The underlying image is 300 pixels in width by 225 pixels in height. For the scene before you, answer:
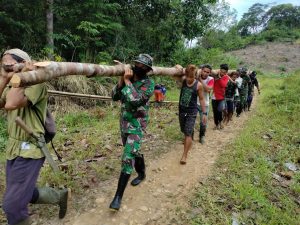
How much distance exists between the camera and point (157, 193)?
4.96 meters

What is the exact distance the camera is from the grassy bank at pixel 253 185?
14.8 feet

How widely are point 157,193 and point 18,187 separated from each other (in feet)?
7.88

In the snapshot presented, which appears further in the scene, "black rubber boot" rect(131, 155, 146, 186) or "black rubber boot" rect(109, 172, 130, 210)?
"black rubber boot" rect(131, 155, 146, 186)

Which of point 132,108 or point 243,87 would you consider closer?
point 132,108

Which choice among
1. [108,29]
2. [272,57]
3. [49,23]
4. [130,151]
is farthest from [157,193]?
[272,57]

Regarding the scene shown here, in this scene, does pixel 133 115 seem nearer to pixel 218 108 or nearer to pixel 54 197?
pixel 54 197

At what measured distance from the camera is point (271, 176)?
595 cm

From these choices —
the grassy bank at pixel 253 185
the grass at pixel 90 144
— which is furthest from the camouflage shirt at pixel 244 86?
the grassy bank at pixel 253 185

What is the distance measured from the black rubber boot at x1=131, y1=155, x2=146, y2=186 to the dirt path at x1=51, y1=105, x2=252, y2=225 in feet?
0.29

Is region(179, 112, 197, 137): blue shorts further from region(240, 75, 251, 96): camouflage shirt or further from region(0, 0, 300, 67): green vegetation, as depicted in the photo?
region(240, 75, 251, 96): camouflage shirt

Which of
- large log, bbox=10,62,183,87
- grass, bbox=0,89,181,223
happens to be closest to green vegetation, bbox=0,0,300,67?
grass, bbox=0,89,181,223

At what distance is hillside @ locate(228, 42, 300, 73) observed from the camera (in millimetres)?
36500

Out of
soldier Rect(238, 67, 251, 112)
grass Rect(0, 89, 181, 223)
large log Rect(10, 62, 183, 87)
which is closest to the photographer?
large log Rect(10, 62, 183, 87)

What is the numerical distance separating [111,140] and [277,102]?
849 cm
